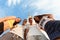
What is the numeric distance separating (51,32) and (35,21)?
0.49 metres

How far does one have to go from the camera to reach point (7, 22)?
3.91ft

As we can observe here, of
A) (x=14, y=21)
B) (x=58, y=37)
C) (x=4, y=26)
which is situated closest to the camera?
(x=58, y=37)

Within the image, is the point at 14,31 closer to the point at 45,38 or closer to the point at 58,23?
the point at 45,38

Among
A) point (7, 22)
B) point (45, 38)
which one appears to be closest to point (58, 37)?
point (45, 38)

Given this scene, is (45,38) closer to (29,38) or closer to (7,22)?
(29,38)

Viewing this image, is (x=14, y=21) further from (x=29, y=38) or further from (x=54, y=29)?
(x=54, y=29)

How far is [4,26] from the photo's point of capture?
45.0 inches

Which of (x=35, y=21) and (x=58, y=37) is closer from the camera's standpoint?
(x=58, y=37)

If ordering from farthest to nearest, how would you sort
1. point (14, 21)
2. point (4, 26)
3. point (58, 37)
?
1. point (14, 21)
2. point (4, 26)
3. point (58, 37)

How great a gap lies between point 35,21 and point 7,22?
22cm

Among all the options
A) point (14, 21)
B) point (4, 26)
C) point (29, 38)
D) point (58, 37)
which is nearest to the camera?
point (58, 37)

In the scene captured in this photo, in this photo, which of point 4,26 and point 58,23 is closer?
point 58,23

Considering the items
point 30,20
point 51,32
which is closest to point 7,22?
point 30,20

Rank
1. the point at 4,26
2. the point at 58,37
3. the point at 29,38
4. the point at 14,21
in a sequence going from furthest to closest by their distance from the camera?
the point at 14,21
the point at 4,26
the point at 29,38
the point at 58,37
